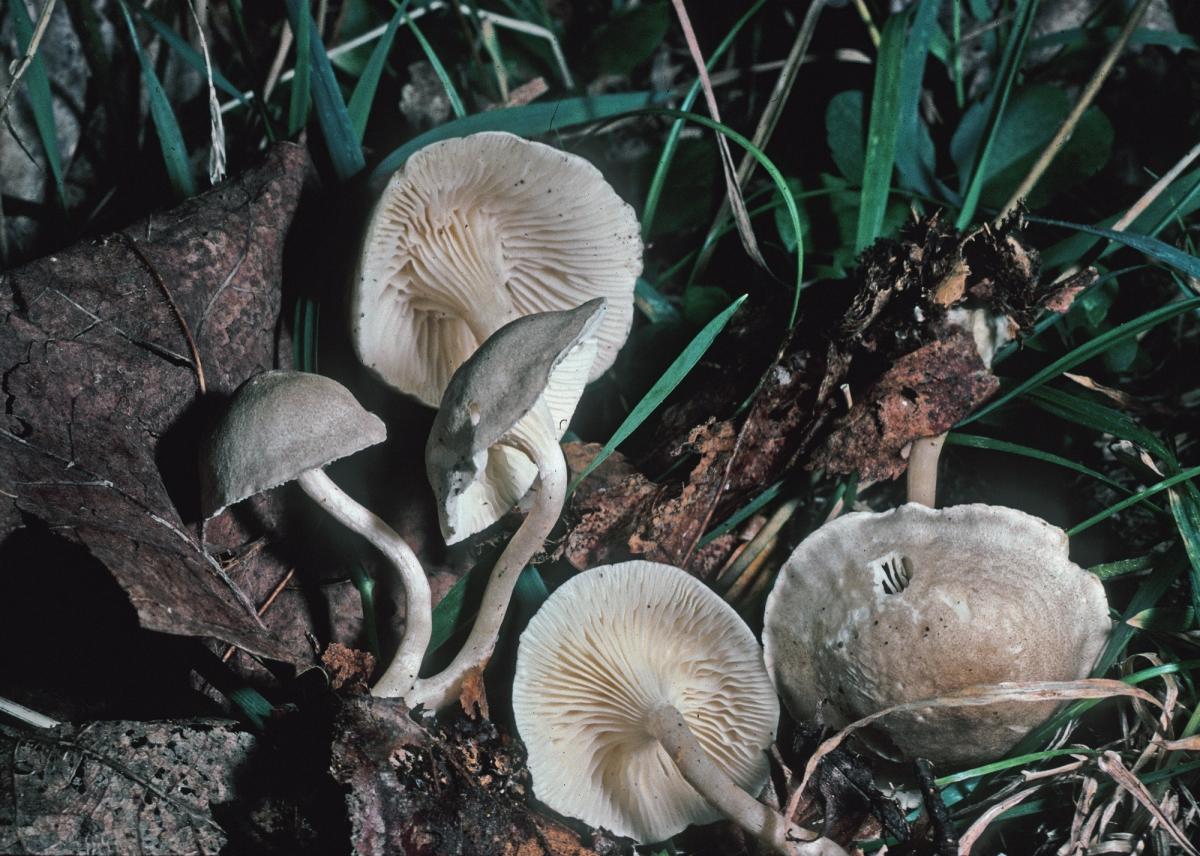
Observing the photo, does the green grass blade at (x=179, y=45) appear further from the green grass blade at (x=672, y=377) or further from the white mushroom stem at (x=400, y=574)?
the green grass blade at (x=672, y=377)

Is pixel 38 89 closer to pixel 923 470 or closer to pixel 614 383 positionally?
pixel 614 383

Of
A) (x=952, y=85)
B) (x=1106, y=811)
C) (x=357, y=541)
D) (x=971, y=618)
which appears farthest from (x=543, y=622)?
(x=952, y=85)

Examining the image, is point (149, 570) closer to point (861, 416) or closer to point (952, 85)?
point (861, 416)

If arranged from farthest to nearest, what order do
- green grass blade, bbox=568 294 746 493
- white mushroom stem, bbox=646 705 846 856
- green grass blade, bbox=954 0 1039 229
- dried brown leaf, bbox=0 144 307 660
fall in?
1. green grass blade, bbox=954 0 1039 229
2. green grass blade, bbox=568 294 746 493
3. white mushroom stem, bbox=646 705 846 856
4. dried brown leaf, bbox=0 144 307 660

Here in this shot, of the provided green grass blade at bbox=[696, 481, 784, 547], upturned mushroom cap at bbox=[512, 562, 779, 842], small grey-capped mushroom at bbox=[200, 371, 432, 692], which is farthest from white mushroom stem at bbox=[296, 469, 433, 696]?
green grass blade at bbox=[696, 481, 784, 547]

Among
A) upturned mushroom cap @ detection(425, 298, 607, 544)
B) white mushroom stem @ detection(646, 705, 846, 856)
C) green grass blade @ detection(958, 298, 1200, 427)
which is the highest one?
upturned mushroom cap @ detection(425, 298, 607, 544)

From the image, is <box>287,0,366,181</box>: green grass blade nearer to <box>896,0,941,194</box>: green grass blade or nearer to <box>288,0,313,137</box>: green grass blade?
<box>288,0,313,137</box>: green grass blade
